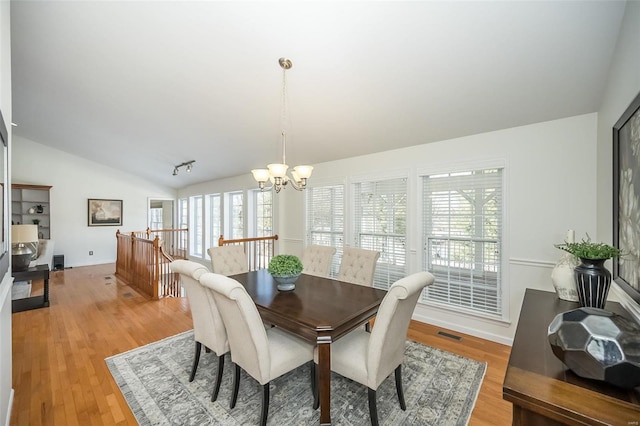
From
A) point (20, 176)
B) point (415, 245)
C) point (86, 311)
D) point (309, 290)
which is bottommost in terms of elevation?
point (86, 311)

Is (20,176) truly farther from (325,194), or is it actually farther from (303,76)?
(303,76)

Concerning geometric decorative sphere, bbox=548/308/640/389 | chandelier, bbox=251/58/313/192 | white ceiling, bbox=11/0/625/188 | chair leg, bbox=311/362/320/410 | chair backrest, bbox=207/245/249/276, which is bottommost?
chair leg, bbox=311/362/320/410

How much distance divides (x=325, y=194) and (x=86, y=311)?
13.0ft

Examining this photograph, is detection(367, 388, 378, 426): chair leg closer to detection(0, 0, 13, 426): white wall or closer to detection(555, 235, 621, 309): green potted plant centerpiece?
detection(555, 235, 621, 309): green potted plant centerpiece

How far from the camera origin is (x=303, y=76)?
264 cm

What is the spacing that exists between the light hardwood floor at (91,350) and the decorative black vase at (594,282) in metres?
1.02

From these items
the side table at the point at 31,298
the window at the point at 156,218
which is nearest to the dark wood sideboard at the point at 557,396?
the side table at the point at 31,298

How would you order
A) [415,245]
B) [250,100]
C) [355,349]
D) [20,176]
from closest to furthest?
[355,349] → [250,100] → [415,245] → [20,176]

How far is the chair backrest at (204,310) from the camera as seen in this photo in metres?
1.97

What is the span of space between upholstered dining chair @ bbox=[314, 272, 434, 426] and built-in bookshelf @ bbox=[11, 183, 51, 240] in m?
8.45

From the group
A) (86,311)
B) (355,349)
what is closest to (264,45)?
(355,349)

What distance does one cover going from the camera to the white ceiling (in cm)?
187

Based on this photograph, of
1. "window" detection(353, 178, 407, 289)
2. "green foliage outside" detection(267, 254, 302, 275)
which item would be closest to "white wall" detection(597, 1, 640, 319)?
"window" detection(353, 178, 407, 289)

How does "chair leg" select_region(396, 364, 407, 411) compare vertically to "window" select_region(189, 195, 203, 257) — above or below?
below
